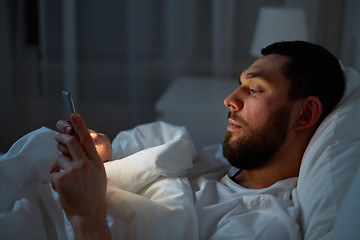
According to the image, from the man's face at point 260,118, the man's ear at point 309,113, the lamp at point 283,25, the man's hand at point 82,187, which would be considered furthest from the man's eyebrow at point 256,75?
the lamp at point 283,25

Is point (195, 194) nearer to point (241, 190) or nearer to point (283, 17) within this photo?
point (241, 190)

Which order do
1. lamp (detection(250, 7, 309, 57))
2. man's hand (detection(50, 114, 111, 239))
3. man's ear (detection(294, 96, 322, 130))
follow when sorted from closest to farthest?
man's hand (detection(50, 114, 111, 239)) → man's ear (detection(294, 96, 322, 130)) → lamp (detection(250, 7, 309, 57))

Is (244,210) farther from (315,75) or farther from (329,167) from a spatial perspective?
(315,75)

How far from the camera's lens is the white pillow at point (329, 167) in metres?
0.83

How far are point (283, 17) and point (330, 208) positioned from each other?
3.80 ft

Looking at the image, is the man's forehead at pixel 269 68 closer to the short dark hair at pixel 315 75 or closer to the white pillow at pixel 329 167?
the short dark hair at pixel 315 75

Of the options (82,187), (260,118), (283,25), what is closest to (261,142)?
(260,118)

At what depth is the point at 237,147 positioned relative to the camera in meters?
1.03

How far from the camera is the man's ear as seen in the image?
1.00 m

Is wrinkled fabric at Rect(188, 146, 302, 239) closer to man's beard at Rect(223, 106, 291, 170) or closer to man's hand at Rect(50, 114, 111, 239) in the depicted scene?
man's beard at Rect(223, 106, 291, 170)

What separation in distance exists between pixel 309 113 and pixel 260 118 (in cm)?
12

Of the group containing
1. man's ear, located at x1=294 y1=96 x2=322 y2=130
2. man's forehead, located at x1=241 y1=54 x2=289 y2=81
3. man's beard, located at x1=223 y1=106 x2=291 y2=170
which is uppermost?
man's forehead, located at x1=241 y1=54 x2=289 y2=81

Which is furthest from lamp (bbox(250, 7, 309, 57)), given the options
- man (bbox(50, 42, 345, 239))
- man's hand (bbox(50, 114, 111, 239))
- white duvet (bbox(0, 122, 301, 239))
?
man's hand (bbox(50, 114, 111, 239))

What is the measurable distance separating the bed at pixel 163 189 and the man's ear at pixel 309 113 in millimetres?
37
